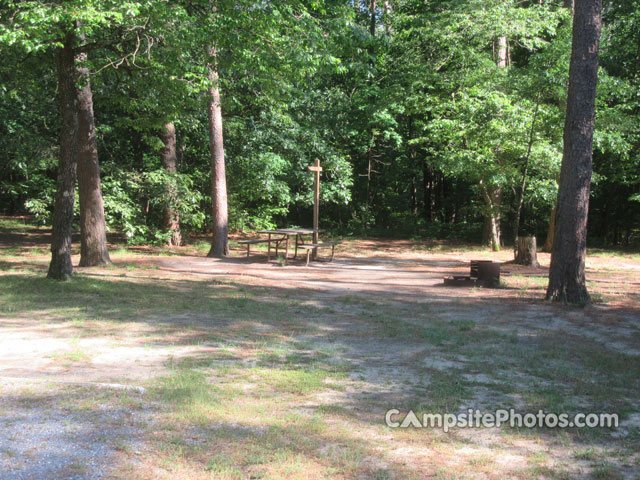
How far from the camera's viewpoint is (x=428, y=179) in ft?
88.9

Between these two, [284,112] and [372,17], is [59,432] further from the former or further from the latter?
[372,17]

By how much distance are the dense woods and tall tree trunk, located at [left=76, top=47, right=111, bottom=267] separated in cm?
3

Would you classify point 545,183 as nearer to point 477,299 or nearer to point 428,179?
point 477,299

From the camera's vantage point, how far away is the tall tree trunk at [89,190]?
12094 mm

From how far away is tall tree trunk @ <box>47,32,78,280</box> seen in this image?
9.49 meters

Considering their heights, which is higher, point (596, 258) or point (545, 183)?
point (545, 183)

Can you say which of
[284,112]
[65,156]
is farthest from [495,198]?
[65,156]

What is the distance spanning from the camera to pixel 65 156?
31.2 ft

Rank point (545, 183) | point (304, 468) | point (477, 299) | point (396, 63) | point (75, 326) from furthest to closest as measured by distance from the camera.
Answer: point (396, 63) < point (545, 183) < point (477, 299) < point (75, 326) < point (304, 468)

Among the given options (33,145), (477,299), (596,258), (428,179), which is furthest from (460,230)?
(33,145)

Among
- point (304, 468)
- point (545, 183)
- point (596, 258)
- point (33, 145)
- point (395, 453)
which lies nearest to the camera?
point (304, 468)

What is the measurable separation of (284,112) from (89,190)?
891 centimetres

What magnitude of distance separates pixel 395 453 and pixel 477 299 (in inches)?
258

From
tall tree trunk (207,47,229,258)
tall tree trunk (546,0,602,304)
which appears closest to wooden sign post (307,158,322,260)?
tall tree trunk (207,47,229,258)
